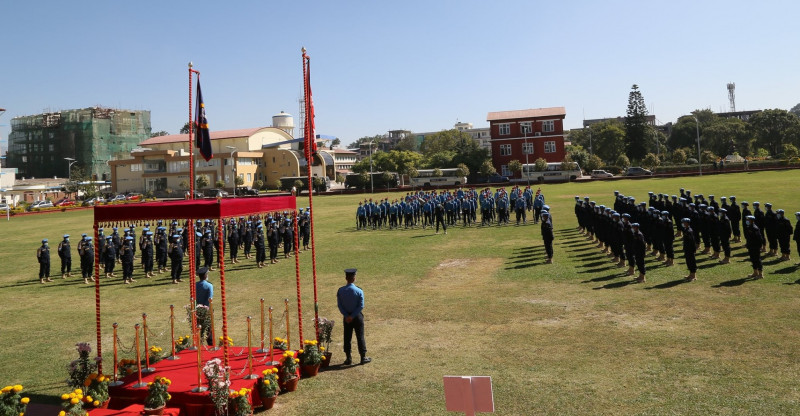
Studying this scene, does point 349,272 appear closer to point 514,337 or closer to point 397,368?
point 397,368

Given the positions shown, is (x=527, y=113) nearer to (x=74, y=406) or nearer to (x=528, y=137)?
(x=528, y=137)

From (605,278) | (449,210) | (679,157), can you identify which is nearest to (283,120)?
(679,157)

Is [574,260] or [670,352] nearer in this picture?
[670,352]

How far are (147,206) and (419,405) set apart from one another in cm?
484

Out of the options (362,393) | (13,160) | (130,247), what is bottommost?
(362,393)

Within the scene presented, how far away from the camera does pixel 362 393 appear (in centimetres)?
809

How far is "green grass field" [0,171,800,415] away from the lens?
7.63 meters

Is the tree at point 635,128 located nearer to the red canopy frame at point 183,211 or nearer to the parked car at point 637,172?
the parked car at point 637,172

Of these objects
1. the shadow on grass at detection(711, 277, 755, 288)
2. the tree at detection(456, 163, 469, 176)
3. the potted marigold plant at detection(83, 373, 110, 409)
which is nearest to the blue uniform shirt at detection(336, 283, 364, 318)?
the potted marigold plant at detection(83, 373, 110, 409)

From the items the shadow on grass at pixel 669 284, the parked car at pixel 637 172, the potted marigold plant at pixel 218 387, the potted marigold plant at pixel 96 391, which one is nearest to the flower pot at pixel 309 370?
the potted marigold plant at pixel 218 387

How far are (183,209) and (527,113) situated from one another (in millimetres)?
70455

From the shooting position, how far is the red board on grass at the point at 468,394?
5125 mm

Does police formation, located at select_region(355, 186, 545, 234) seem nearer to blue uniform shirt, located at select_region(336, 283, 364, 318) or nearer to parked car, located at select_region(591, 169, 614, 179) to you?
blue uniform shirt, located at select_region(336, 283, 364, 318)

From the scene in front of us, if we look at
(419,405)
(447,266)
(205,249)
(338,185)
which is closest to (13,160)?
(338,185)
